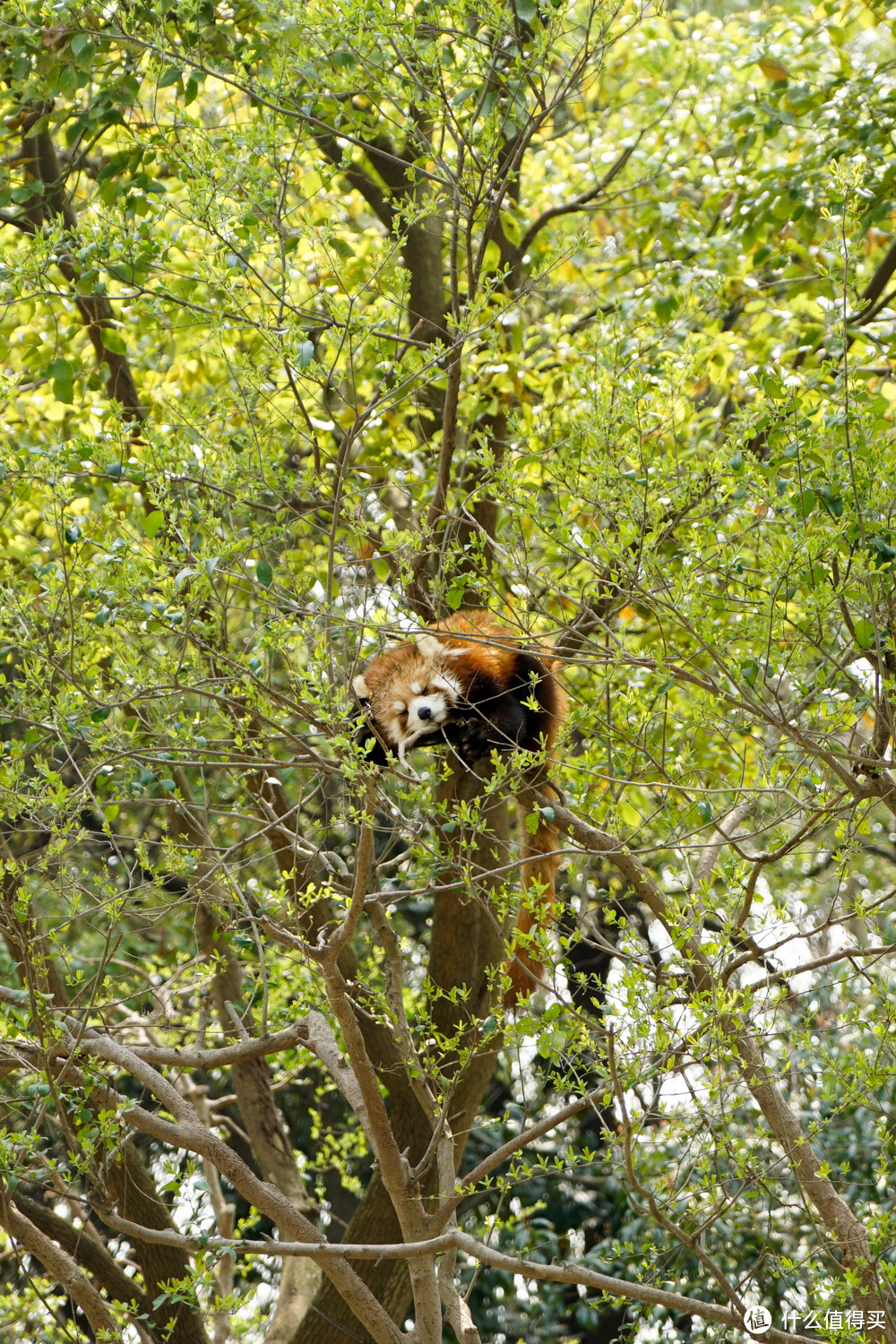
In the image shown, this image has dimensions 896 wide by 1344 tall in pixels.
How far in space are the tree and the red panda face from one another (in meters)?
0.25

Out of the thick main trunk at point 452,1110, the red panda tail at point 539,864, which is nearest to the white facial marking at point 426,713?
the thick main trunk at point 452,1110

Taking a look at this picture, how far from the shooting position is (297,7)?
112 inches

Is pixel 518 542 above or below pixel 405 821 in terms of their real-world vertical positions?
above

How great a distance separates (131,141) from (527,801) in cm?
216

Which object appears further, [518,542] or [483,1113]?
[483,1113]

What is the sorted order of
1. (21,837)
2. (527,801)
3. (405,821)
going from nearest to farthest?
(405,821) → (527,801) → (21,837)

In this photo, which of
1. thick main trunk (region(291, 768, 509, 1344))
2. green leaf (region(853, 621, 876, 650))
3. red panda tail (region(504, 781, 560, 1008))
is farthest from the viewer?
thick main trunk (region(291, 768, 509, 1344))

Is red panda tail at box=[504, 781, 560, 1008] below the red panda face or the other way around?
below

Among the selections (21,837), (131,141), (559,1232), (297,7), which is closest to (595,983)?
(297,7)

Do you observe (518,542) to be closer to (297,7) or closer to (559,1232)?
(297,7)

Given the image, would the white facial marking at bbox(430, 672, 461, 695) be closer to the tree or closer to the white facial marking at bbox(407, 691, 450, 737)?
the white facial marking at bbox(407, 691, 450, 737)

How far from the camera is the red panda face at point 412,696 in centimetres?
394

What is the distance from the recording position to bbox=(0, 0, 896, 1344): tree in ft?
7.91

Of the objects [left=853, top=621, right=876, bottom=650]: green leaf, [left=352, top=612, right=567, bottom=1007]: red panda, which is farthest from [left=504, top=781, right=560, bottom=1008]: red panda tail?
[left=853, top=621, right=876, bottom=650]: green leaf
